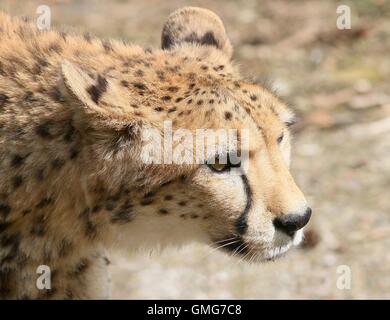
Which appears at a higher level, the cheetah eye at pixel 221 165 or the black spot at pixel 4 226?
the cheetah eye at pixel 221 165

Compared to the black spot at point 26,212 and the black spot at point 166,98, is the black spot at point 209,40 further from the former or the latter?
the black spot at point 26,212

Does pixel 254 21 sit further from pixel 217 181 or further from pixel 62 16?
pixel 217 181

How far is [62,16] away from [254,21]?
187 centimetres

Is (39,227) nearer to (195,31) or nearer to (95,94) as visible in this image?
(95,94)

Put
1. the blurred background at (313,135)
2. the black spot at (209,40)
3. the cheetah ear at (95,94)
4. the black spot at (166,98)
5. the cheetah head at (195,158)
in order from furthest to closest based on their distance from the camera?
the blurred background at (313,135), the black spot at (209,40), the black spot at (166,98), the cheetah head at (195,158), the cheetah ear at (95,94)

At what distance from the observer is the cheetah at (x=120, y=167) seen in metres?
4.04

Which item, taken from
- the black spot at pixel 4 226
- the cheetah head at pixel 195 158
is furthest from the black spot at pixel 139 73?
the black spot at pixel 4 226

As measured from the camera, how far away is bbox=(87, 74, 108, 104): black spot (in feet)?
12.9

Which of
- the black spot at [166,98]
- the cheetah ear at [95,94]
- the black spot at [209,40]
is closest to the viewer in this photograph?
the cheetah ear at [95,94]

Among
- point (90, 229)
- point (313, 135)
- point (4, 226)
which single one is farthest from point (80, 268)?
point (313, 135)

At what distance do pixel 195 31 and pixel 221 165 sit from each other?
1.00 metres

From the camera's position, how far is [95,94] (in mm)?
3928

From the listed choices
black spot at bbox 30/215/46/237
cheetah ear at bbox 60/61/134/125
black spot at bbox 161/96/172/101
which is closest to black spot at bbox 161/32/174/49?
black spot at bbox 161/96/172/101
